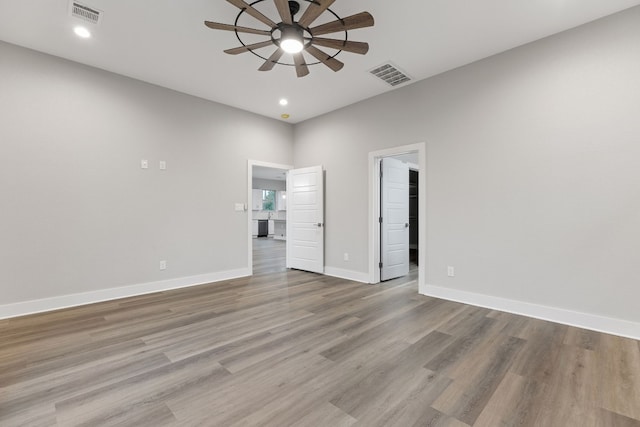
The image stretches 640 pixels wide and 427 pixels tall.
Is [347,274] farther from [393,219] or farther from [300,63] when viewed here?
[300,63]

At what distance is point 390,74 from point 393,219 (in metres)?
2.38

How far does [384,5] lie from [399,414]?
3.27m

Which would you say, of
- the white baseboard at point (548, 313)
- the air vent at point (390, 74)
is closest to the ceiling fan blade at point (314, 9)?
the air vent at point (390, 74)

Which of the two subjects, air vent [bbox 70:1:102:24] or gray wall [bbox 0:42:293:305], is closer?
air vent [bbox 70:1:102:24]

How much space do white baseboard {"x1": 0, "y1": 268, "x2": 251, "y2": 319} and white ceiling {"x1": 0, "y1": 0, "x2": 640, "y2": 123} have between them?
3.01 meters

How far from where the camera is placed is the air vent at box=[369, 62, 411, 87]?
370 centimetres

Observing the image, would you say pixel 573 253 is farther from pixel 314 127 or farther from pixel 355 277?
pixel 314 127

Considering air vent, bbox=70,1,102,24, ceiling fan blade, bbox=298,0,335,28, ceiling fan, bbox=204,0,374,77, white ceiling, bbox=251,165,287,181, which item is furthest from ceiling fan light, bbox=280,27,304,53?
white ceiling, bbox=251,165,287,181

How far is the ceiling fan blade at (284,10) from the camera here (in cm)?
204

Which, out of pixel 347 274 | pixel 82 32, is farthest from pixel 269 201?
pixel 82 32

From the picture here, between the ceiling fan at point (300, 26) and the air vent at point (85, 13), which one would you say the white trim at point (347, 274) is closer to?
the ceiling fan at point (300, 26)

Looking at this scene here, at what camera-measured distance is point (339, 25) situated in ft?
7.50

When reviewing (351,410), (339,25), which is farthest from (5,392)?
(339,25)

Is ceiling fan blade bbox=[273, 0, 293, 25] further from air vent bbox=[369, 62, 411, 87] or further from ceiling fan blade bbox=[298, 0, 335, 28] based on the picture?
air vent bbox=[369, 62, 411, 87]
